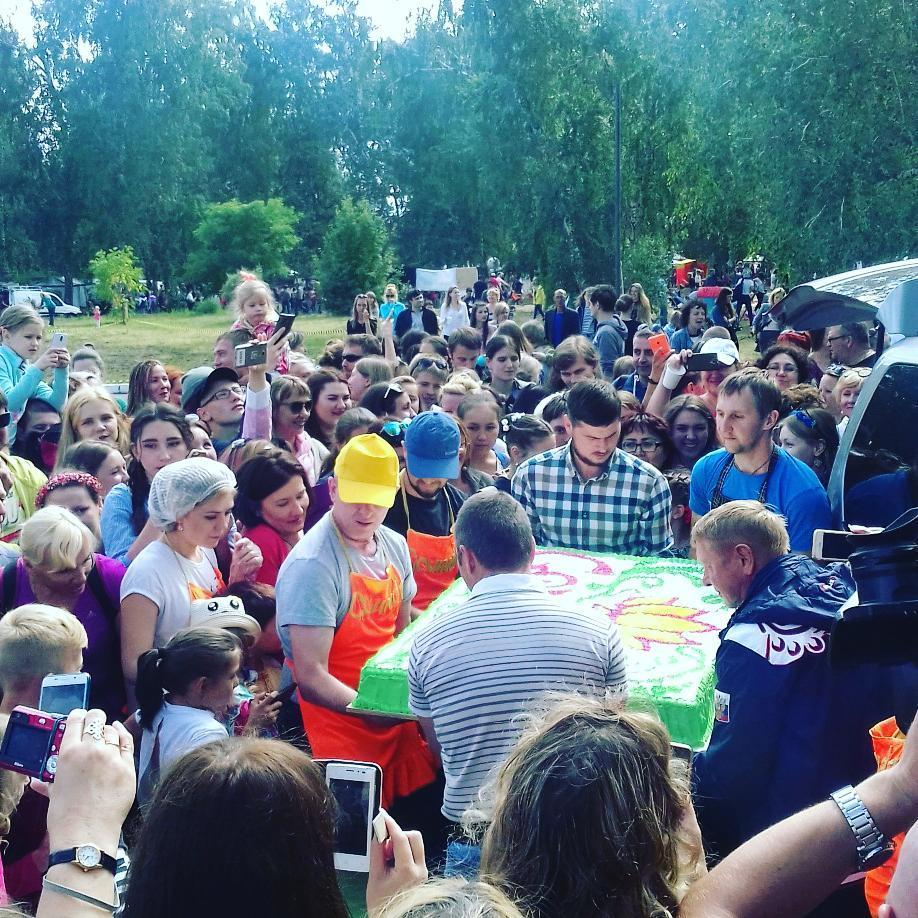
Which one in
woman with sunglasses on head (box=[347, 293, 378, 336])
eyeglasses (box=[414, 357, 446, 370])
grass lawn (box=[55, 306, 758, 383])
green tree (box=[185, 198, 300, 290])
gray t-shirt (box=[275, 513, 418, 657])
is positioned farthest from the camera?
green tree (box=[185, 198, 300, 290])

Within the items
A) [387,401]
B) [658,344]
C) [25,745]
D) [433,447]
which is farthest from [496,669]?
[658,344]

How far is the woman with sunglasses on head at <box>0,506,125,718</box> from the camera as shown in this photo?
3.54 metres

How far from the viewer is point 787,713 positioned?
2.83 m

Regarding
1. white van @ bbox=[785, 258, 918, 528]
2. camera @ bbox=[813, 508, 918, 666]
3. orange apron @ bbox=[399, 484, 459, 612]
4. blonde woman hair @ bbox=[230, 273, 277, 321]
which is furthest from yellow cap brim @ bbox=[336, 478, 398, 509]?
blonde woman hair @ bbox=[230, 273, 277, 321]

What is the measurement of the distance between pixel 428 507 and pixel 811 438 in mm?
2275

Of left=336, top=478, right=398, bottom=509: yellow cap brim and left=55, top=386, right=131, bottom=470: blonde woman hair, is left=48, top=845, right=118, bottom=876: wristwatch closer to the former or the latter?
left=336, top=478, right=398, bottom=509: yellow cap brim

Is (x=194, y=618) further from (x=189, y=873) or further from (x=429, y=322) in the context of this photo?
(x=429, y=322)

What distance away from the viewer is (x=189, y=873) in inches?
64.1

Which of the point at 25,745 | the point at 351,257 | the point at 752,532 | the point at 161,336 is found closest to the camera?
the point at 25,745

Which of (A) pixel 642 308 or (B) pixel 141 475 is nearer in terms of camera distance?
(B) pixel 141 475

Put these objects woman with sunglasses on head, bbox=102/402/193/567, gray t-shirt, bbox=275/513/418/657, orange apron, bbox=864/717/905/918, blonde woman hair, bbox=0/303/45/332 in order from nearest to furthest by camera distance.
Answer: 1. orange apron, bbox=864/717/905/918
2. gray t-shirt, bbox=275/513/418/657
3. woman with sunglasses on head, bbox=102/402/193/567
4. blonde woman hair, bbox=0/303/45/332

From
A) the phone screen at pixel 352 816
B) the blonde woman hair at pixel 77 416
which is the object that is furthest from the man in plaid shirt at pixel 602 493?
the phone screen at pixel 352 816

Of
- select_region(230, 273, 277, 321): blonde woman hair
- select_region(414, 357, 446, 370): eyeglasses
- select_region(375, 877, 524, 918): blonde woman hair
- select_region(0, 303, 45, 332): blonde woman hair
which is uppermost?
select_region(230, 273, 277, 321): blonde woman hair

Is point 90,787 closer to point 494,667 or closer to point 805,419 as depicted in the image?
point 494,667
